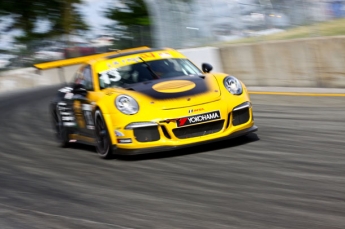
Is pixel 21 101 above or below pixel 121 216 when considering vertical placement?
below

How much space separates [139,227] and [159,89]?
3614 millimetres

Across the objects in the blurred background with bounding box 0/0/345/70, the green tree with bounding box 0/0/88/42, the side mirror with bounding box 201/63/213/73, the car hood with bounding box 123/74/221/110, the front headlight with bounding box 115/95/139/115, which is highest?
the car hood with bounding box 123/74/221/110

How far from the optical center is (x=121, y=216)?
5.70m

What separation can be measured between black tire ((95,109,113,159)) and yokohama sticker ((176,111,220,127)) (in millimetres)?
911

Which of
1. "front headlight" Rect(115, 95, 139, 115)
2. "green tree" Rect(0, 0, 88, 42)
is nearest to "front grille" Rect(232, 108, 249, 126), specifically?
"front headlight" Rect(115, 95, 139, 115)

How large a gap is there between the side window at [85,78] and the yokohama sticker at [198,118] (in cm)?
173

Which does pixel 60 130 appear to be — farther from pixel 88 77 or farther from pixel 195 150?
pixel 195 150

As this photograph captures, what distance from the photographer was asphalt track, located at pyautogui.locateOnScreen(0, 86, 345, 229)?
17.6 ft

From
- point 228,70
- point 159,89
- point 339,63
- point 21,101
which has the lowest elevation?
point 21,101

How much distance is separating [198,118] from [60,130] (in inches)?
132

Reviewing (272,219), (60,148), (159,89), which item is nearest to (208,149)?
(159,89)

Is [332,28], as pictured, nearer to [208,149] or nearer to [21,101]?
[208,149]

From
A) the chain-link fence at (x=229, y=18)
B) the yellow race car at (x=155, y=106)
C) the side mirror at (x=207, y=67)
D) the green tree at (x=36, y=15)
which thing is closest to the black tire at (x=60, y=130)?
the yellow race car at (x=155, y=106)

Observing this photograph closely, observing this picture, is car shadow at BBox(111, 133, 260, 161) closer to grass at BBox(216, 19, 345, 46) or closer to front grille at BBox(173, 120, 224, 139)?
front grille at BBox(173, 120, 224, 139)
